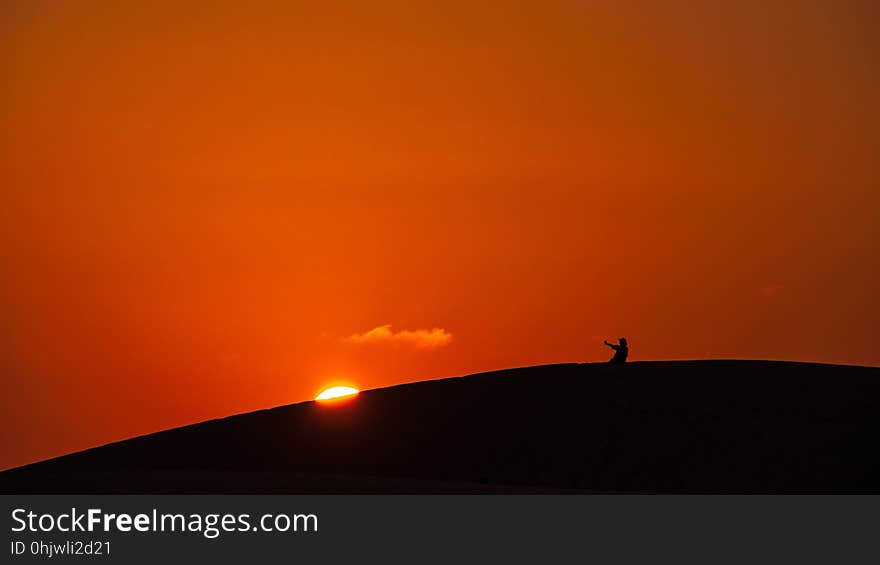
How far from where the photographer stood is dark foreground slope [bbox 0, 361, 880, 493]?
3616 centimetres

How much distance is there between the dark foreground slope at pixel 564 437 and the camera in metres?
36.2

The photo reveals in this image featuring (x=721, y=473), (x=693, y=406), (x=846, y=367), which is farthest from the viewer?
(x=846, y=367)

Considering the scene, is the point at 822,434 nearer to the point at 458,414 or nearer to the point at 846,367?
the point at 846,367

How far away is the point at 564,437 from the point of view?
128 ft

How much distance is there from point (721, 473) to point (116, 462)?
49.0 feet

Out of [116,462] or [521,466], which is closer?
[521,466]
